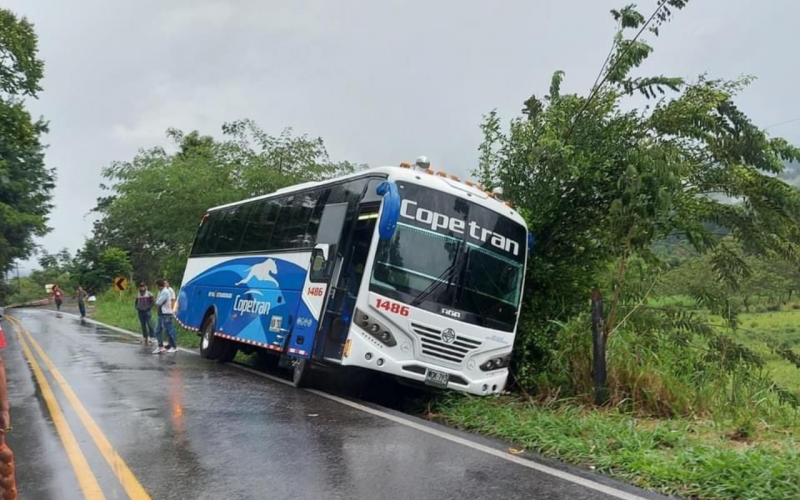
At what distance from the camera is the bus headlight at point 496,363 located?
895cm

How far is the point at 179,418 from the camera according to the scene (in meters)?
7.74

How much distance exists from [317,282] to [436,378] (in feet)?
7.44

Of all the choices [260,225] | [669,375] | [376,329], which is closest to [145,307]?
[260,225]

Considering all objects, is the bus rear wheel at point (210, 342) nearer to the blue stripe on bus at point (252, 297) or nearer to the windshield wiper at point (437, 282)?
the blue stripe on bus at point (252, 297)

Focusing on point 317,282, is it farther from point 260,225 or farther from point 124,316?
point 124,316

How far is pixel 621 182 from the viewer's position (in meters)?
8.73

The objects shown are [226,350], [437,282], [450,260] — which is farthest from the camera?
[226,350]

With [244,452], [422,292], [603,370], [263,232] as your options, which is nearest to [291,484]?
[244,452]

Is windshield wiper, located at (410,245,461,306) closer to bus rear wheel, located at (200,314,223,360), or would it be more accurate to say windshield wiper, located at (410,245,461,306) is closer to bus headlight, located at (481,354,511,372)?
bus headlight, located at (481,354,511,372)

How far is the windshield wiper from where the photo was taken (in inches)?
339

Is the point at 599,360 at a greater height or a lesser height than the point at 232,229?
lesser

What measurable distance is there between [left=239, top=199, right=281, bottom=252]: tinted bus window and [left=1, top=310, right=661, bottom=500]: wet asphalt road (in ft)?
10.5

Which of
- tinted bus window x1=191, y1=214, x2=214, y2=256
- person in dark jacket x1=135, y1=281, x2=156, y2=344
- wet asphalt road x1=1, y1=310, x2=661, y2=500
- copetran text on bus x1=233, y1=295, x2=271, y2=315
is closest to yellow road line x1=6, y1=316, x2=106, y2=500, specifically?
wet asphalt road x1=1, y1=310, x2=661, y2=500

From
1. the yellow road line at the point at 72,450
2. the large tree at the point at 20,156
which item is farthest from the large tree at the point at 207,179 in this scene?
the yellow road line at the point at 72,450
